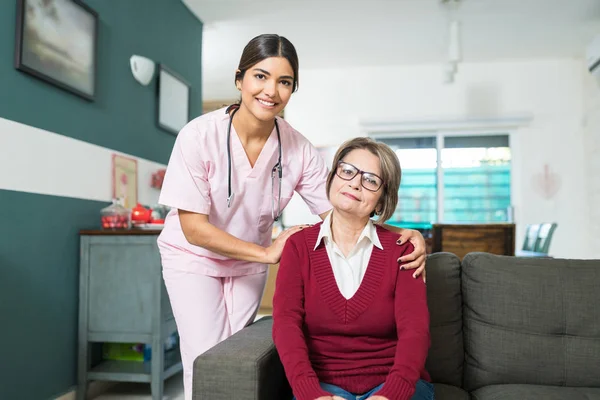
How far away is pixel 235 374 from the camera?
45.0 inches

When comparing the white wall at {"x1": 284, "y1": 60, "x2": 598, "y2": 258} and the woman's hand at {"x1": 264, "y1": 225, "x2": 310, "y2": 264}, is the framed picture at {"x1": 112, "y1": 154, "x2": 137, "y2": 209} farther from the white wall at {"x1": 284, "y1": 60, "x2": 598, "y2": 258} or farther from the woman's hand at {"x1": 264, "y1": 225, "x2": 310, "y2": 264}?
the white wall at {"x1": 284, "y1": 60, "x2": 598, "y2": 258}

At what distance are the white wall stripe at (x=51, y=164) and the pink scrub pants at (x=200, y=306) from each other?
965 mm

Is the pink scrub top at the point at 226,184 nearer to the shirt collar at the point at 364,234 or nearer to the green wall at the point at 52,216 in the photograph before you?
the shirt collar at the point at 364,234

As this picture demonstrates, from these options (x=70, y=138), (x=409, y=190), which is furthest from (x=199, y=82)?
(x=409, y=190)

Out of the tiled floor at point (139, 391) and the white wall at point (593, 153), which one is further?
the white wall at point (593, 153)

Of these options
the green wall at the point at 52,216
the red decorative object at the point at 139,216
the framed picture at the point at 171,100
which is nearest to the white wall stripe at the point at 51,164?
the green wall at the point at 52,216

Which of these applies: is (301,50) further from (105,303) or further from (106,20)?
(105,303)

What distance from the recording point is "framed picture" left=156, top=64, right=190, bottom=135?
336 centimetres

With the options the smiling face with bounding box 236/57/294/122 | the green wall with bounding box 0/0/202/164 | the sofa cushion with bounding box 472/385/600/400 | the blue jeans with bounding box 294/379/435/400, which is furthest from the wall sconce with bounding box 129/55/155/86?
the sofa cushion with bounding box 472/385/600/400

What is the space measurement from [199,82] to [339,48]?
168cm

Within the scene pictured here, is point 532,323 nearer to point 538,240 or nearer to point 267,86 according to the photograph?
point 267,86

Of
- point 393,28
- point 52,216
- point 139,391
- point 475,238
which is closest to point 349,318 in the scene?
point 52,216

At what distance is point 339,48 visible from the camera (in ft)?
16.8

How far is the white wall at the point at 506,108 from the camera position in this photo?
215 inches
